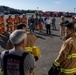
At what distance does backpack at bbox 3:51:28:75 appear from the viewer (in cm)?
358

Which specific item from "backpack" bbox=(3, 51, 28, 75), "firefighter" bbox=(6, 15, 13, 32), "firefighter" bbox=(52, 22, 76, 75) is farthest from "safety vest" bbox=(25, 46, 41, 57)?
"firefighter" bbox=(6, 15, 13, 32)

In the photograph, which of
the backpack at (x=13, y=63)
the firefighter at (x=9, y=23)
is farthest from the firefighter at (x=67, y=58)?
the firefighter at (x=9, y=23)

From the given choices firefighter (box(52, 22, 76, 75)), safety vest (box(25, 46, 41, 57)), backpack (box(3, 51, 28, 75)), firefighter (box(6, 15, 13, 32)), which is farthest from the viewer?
firefighter (box(6, 15, 13, 32))

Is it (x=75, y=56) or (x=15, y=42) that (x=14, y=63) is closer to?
(x=15, y=42)

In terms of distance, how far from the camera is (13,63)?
142 inches

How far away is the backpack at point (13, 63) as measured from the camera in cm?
358

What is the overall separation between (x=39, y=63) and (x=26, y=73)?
6.55 metres

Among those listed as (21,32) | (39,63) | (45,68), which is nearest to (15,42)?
(21,32)

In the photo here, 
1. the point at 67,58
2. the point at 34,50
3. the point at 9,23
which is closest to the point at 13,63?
the point at 67,58

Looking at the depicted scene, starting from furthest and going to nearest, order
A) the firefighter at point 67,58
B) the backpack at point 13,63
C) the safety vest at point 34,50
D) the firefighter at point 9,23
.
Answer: the firefighter at point 9,23
the safety vest at point 34,50
the firefighter at point 67,58
the backpack at point 13,63

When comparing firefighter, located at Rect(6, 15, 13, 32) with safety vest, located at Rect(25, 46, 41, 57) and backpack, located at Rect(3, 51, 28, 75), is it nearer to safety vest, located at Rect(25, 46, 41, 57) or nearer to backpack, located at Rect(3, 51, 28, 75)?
safety vest, located at Rect(25, 46, 41, 57)

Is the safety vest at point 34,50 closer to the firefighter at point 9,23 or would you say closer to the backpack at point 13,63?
the backpack at point 13,63

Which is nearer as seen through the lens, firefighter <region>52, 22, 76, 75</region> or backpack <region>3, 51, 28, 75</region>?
backpack <region>3, 51, 28, 75</region>

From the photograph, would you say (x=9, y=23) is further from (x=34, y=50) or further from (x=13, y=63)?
(x=13, y=63)
